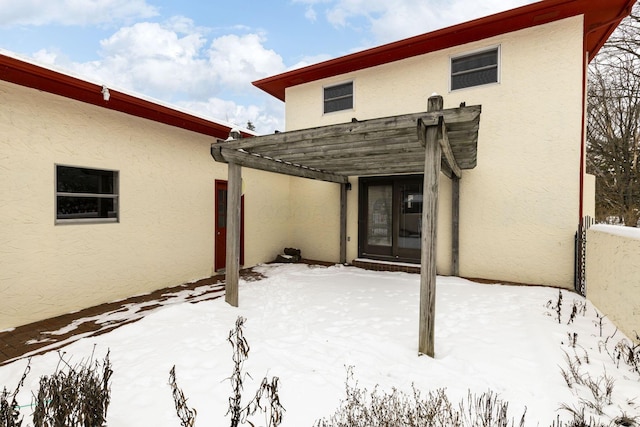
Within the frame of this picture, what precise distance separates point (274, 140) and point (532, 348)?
14.2 ft

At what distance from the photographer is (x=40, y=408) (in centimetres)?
173

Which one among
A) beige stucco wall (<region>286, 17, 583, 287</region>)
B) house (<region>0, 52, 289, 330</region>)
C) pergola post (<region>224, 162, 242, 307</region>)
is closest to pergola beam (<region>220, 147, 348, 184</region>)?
pergola post (<region>224, 162, 242, 307</region>)

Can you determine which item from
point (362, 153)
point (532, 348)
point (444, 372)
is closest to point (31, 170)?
point (362, 153)

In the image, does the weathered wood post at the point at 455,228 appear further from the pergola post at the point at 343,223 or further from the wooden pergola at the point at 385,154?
the pergola post at the point at 343,223

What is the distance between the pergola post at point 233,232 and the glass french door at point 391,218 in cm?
448

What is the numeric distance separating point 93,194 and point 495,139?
852 cm

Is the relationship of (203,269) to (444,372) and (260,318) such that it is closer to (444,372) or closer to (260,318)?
(260,318)

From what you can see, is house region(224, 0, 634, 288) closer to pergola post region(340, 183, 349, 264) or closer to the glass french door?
the glass french door

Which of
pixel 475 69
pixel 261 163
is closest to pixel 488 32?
pixel 475 69

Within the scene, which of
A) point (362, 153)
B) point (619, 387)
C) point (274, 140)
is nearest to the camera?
point (619, 387)

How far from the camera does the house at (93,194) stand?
14.2 feet

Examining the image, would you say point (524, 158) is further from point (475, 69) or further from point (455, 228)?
point (475, 69)

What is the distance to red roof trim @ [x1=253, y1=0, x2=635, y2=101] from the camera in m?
5.67

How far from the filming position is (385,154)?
5277 mm
